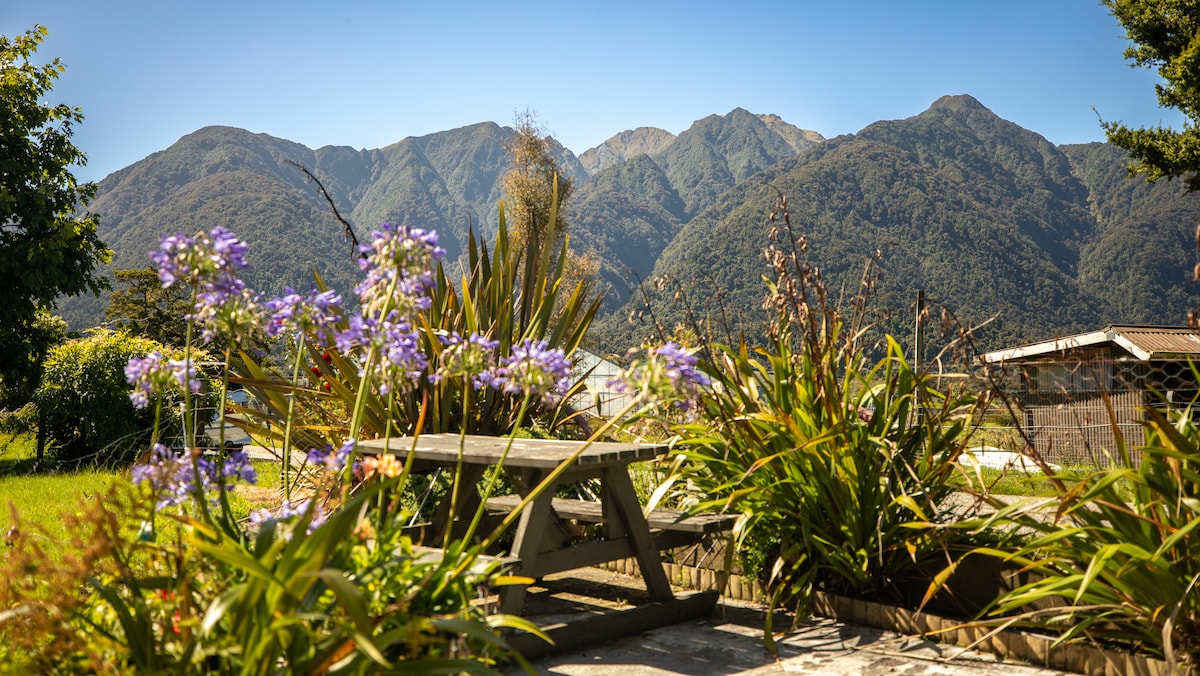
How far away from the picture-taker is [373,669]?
1777mm

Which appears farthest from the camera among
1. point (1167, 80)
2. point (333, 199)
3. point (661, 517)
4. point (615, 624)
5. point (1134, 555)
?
point (333, 199)

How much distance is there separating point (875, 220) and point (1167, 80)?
69.6 metres

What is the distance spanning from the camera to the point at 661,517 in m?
3.47

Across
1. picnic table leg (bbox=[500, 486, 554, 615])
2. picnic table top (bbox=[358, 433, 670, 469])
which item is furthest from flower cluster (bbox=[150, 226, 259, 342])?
picnic table leg (bbox=[500, 486, 554, 615])

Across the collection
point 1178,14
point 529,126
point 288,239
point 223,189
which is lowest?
point 1178,14

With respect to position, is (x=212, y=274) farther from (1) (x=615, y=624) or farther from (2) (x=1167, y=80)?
(2) (x=1167, y=80)

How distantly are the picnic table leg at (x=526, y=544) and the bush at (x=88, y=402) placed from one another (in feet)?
26.5

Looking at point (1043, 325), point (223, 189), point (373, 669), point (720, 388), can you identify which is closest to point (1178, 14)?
point (720, 388)

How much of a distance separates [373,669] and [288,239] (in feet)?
284

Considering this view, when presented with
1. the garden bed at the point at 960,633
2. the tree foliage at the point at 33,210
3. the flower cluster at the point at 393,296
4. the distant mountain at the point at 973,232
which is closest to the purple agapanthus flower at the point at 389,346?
the flower cluster at the point at 393,296

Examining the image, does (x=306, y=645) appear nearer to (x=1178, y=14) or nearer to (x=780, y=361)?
(x=780, y=361)

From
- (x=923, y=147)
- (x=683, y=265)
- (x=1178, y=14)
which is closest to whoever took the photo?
(x=1178, y=14)

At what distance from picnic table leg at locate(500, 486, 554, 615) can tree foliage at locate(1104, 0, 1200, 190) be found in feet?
55.0

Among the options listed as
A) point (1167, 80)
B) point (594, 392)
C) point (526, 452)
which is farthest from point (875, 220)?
point (526, 452)
